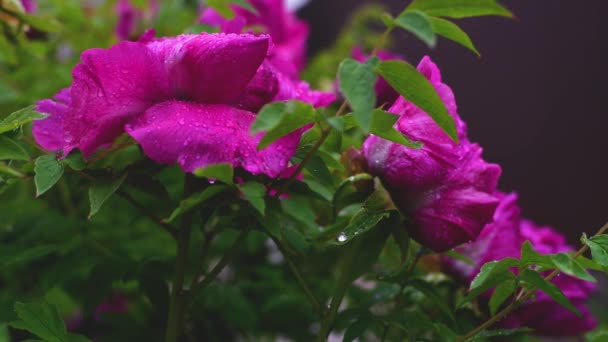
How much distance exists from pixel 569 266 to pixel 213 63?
0.23m

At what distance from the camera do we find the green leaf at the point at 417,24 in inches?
13.6

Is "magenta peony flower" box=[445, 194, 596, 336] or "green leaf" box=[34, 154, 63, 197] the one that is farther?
"magenta peony flower" box=[445, 194, 596, 336]

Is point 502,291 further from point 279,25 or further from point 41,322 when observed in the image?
point 279,25

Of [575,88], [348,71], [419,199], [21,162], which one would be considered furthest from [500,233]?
[575,88]

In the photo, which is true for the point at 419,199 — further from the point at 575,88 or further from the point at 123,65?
the point at 575,88

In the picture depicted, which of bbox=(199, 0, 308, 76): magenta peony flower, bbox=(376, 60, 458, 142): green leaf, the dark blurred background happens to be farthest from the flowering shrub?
the dark blurred background

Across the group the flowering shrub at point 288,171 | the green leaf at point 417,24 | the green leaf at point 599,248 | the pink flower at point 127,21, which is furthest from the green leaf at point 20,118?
the pink flower at point 127,21

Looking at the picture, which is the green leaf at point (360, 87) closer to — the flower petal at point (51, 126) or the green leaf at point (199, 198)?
the green leaf at point (199, 198)

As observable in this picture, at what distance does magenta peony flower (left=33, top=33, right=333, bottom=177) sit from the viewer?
1.12ft

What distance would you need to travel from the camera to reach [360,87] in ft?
1.00

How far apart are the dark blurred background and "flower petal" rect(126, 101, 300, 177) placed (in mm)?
1376

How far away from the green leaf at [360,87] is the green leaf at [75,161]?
0.16 m

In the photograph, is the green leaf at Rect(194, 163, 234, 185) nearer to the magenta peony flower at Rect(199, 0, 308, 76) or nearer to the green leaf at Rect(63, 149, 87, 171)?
the green leaf at Rect(63, 149, 87, 171)

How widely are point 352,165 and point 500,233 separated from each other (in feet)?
0.46
